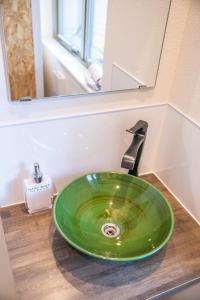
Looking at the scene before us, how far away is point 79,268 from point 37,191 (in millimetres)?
303

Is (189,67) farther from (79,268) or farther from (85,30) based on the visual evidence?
(79,268)

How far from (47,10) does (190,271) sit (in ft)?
3.04

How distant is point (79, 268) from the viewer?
893 mm

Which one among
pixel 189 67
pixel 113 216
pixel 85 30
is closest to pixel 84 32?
pixel 85 30

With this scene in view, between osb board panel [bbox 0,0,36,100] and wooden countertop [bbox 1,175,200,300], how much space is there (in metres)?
0.47

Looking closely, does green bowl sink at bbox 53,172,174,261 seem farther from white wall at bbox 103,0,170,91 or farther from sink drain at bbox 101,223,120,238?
white wall at bbox 103,0,170,91

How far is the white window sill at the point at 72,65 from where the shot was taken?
941 mm

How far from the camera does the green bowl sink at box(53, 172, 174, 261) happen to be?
0.88 metres

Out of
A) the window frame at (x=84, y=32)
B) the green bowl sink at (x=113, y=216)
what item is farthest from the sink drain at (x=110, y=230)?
the window frame at (x=84, y=32)

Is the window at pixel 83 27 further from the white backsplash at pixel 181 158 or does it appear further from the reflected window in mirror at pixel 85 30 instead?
the white backsplash at pixel 181 158

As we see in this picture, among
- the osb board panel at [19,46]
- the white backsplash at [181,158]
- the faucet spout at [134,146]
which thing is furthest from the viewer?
the white backsplash at [181,158]

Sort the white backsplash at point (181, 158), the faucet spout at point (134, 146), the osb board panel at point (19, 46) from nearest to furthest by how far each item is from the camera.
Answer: the osb board panel at point (19, 46)
the faucet spout at point (134, 146)
the white backsplash at point (181, 158)

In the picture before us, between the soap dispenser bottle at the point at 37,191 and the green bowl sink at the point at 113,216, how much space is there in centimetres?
9

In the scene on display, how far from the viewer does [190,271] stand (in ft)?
3.01
